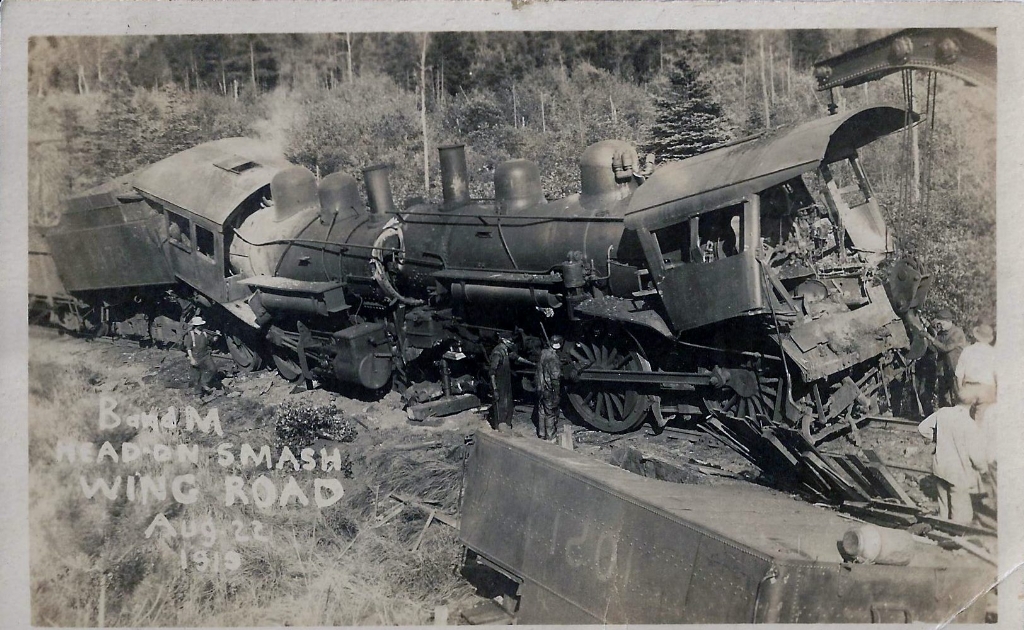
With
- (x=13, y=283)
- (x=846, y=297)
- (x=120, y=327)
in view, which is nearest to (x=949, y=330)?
(x=846, y=297)

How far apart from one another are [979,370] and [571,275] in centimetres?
336

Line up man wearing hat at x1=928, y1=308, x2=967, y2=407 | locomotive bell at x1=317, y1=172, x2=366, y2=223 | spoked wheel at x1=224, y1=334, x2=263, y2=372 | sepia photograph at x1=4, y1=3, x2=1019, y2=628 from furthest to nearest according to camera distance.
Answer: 1. spoked wheel at x1=224, y1=334, x2=263, y2=372
2. locomotive bell at x1=317, y1=172, x2=366, y2=223
3. man wearing hat at x1=928, y1=308, x2=967, y2=407
4. sepia photograph at x1=4, y1=3, x2=1019, y2=628

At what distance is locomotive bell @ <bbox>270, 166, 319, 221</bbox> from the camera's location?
10898 mm

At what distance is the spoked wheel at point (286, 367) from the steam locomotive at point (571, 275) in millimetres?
21

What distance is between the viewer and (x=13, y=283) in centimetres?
619

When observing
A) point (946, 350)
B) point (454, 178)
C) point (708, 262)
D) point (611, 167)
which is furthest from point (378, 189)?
point (946, 350)

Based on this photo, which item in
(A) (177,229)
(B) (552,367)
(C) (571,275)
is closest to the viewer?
(C) (571,275)

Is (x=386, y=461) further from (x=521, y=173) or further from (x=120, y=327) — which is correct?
(x=120, y=327)

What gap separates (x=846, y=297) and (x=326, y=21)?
5083mm

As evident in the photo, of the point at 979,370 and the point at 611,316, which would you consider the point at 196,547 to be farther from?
the point at 979,370

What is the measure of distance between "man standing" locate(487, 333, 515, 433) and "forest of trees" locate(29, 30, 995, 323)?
268 centimetres

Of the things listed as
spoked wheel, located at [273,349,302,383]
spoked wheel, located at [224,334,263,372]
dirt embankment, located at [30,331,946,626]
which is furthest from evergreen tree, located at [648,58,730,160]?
spoked wheel, located at [224,334,263,372]

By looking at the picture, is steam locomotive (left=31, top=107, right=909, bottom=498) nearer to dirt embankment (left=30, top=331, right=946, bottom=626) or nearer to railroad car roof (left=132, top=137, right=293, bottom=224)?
railroad car roof (left=132, top=137, right=293, bottom=224)

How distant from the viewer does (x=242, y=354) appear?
436 inches
